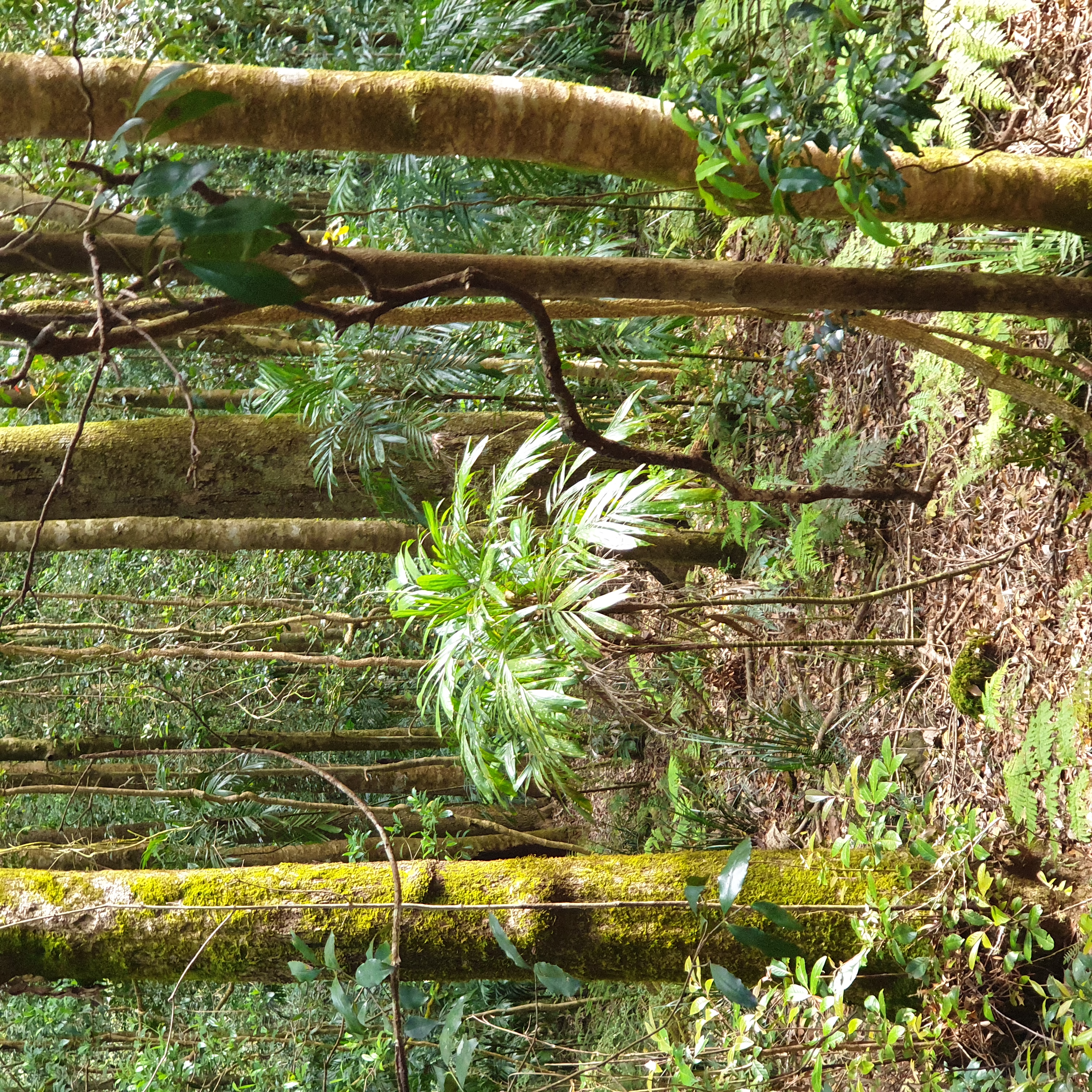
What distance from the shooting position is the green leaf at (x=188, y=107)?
853mm

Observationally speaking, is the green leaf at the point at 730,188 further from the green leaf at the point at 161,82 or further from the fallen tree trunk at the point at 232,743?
the fallen tree trunk at the point at 232,743

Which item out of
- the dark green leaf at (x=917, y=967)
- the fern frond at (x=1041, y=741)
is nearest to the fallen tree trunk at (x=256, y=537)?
the fern frond at (x=1041, y=741)

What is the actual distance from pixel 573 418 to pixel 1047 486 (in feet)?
5.05

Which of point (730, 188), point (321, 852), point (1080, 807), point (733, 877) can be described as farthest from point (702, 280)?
point (321, 852)

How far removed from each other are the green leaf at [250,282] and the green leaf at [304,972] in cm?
147

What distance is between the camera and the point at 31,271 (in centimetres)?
211

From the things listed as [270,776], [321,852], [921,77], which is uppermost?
[921,77]

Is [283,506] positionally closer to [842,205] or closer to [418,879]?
[418,879]

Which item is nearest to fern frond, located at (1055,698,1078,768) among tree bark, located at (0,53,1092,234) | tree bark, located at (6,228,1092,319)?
tree bark, located at (6,228,1092,319)

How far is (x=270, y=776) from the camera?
5.57 metres

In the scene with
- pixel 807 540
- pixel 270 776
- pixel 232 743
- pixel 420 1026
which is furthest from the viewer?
pixel 270 776

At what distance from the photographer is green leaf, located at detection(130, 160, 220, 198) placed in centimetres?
93

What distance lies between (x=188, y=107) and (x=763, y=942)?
141cm

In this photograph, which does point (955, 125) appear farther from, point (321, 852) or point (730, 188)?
point (321, 852)
